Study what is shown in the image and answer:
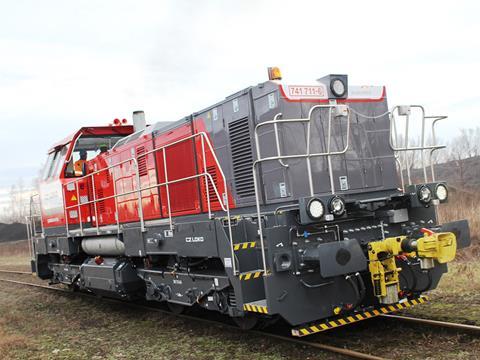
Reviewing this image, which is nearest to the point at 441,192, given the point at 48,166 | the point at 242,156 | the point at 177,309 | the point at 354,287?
the point at 354,287

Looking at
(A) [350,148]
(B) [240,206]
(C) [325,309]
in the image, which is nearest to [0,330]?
(B) [240,206]

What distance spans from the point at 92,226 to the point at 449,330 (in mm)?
7021

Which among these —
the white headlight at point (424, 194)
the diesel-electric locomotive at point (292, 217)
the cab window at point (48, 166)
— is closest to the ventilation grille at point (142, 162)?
the diesel-electric locomotive at point (292, 217)

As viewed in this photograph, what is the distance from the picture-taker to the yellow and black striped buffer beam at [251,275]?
531 centimetres

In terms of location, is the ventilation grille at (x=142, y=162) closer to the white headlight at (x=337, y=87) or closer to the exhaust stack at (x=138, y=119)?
the exhaust stack at (x=138, y=119)

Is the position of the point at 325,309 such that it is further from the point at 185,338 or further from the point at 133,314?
the point at 133,314

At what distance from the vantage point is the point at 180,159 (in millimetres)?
7473

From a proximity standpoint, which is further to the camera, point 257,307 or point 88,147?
point 88,147

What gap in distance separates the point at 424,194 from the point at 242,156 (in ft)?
7.47

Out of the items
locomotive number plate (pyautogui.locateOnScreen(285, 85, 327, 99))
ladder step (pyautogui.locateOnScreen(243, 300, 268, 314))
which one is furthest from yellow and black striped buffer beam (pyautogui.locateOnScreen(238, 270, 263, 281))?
locomotive number plate (pyautogui.locateOnScreen(285, 85, 327, 99))

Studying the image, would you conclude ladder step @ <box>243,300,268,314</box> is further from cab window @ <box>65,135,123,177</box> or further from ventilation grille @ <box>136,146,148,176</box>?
cab window @ <box>65,135,123,177</box>

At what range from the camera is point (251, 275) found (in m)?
5.36

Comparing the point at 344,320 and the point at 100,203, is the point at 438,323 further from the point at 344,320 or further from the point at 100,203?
the point at 100,203

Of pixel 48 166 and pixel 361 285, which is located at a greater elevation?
pixel 48 166
